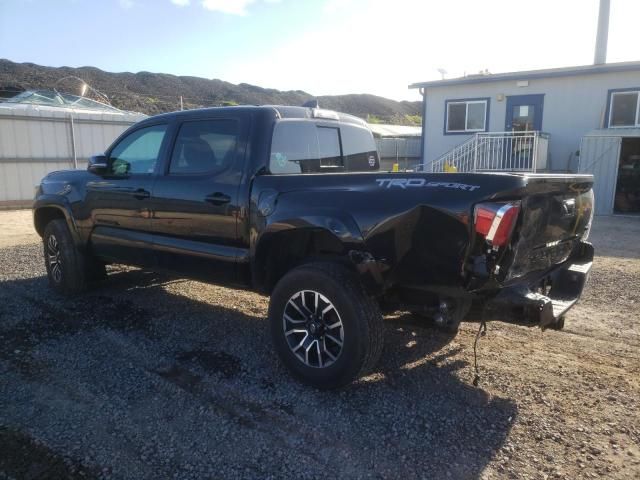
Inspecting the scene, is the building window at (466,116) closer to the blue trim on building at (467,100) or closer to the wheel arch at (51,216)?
the blue trim on building at (467,100)

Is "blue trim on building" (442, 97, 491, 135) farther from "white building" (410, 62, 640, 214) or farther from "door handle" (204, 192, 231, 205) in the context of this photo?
"door handle" (204, 192, 231, 205)

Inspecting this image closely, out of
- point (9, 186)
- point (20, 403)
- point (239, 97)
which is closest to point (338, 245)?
point (20, 403)

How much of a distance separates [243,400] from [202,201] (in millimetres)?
1649

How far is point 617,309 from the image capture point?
5.17 meters

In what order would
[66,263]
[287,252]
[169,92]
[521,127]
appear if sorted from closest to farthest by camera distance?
[287,252], [66,263], [521,127], [169,92]

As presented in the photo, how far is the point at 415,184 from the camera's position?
9.94 feet

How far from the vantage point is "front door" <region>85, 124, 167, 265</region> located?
4.64m

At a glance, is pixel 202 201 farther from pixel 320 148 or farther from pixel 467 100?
pixel 467 100

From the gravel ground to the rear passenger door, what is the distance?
73cm

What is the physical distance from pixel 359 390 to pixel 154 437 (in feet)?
4.50

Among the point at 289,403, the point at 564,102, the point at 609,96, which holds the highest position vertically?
the point at 609,96

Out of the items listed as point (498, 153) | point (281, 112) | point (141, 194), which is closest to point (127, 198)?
point (141, 194)

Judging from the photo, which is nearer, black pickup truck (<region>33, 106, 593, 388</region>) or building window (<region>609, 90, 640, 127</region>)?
black pickup truck (<region>33, 106, 593, 388</region>)

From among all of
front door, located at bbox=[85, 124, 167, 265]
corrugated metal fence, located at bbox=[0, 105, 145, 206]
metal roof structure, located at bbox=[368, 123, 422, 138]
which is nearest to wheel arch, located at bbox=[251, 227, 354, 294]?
front door, located at bbox=[85, 124, 167, 265]
